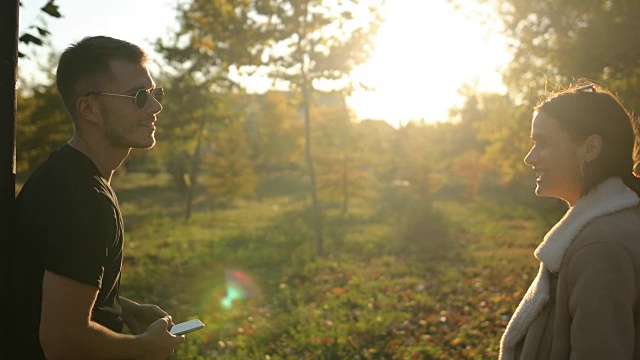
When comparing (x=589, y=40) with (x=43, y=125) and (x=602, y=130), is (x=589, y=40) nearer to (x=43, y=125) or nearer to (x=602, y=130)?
(x=602, y=130)

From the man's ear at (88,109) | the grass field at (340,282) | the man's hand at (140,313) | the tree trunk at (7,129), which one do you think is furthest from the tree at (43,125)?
the tree trunk at (7,129)

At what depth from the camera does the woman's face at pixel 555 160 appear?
256 cm

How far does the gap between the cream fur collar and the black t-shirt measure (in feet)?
6.14

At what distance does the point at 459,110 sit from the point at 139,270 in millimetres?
55708

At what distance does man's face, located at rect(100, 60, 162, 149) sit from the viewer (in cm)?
248

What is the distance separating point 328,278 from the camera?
38.5ft

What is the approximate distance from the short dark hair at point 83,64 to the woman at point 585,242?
203cm

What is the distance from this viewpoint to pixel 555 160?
8.52ft

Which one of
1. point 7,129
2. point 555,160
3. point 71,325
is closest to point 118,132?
point 7,129

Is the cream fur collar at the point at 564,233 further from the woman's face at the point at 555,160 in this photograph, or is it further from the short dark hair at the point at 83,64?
the short dark hair at the point at 83,64

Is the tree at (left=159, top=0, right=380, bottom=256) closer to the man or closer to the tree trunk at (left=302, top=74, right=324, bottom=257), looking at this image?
the tree trunk at (left=302, top=74, right=324, bottom=257)

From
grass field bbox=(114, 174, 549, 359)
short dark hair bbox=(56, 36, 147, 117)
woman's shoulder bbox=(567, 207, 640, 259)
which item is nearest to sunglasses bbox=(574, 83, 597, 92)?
woman's shoulder bbox=(567, 207, 640, 259)

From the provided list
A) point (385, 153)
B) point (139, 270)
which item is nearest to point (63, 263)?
point (139, 270)

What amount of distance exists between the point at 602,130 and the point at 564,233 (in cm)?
50
